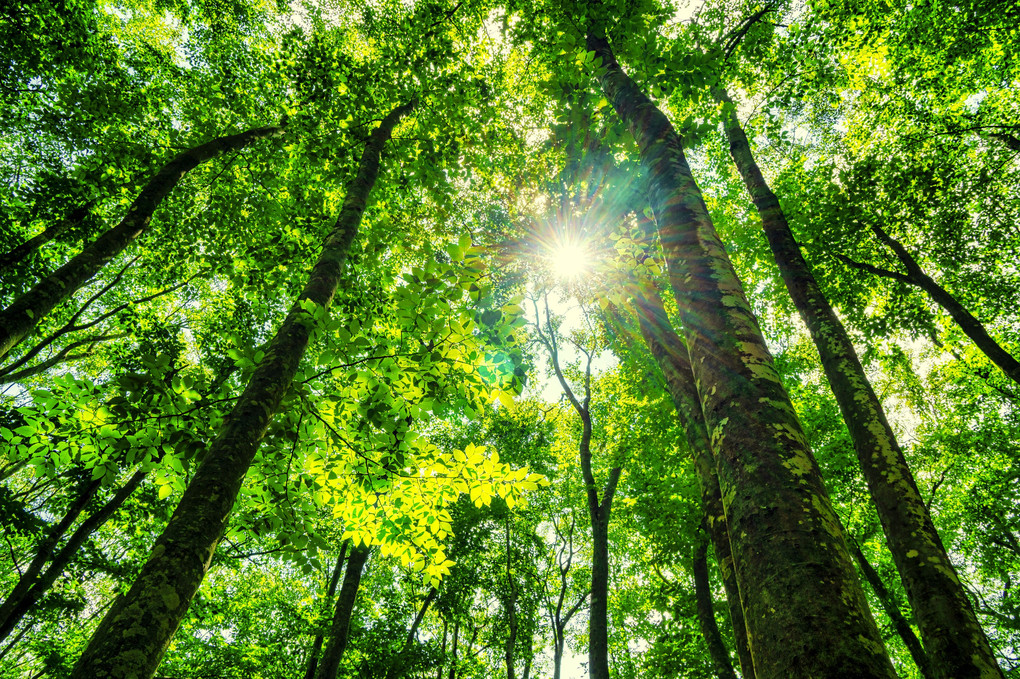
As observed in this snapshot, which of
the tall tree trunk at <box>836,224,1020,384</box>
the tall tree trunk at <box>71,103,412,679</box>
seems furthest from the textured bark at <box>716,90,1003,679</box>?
the tall tree trunk at <box>836,224,1020,384</box>

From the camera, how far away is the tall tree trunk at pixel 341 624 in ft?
25.5

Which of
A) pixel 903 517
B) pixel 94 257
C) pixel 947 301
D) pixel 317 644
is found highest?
pixel 947 301

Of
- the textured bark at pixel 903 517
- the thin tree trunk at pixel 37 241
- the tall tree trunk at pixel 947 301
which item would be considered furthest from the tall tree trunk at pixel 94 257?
the tall tree trunk at pixel 947 301

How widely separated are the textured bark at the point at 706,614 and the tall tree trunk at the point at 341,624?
701 centimetres

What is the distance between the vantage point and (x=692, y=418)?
11.5 ft

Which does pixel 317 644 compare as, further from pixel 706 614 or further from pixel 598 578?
pixel 706 614

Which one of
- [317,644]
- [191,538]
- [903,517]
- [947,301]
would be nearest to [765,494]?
[191,538]

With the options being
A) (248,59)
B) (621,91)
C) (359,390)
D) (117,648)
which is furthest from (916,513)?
(248,59)

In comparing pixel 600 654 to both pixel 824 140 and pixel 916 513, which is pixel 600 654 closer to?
pixel 916 513

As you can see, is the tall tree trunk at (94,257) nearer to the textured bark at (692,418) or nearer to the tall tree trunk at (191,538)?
the tall tree trunk at (191,538)

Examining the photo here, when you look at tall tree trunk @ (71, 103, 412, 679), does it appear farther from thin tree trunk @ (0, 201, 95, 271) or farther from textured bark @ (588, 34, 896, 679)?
thin tree trunk @ (0, 201, 95, 271)

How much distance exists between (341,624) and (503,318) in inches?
333

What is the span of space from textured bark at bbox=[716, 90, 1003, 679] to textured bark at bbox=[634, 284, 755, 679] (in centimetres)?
167

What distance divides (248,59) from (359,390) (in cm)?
1134
